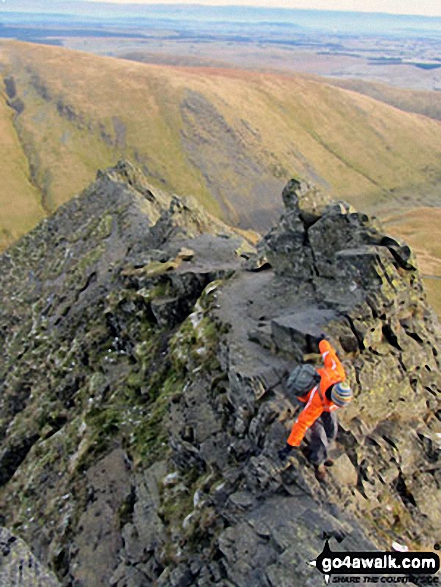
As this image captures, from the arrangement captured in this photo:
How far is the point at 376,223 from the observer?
30.3 metres

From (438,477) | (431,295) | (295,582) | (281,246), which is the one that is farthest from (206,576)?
(431,295)

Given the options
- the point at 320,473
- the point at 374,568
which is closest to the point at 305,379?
the point at 320,473

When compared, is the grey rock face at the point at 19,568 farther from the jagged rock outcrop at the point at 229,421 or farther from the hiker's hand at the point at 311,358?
the hiker's hand at the point at 311,358

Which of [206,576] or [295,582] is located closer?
[295,582]

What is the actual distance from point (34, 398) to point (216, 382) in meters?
23.6

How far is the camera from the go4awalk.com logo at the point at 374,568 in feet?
53.5

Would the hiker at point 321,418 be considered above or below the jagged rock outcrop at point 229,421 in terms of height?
above

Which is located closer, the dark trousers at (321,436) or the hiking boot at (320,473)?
the hiking boot at (320,473)

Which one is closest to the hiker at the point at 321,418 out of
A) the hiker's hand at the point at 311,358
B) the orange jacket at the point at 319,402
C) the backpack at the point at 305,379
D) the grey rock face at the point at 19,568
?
the orange jacket at the point at 319,402

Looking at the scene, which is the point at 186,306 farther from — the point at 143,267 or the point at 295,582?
the point at 295,582

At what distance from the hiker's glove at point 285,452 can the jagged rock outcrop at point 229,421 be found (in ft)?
1.08

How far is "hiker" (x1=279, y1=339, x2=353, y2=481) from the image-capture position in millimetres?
19141

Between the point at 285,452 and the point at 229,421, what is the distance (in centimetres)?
479

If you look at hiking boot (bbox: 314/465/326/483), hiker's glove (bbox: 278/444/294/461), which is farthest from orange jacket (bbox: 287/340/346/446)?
hiking boot (bbox: 314/465/326/483)
